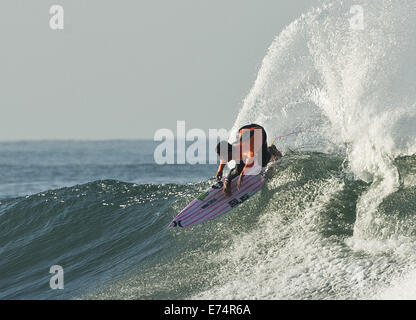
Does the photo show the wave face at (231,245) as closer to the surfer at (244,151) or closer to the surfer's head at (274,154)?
the surfer's head at (274,154)

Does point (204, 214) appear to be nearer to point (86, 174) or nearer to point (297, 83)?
point (297, 83)

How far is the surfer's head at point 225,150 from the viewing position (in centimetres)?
1048

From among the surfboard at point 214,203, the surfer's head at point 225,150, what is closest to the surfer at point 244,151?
the surfer's head at point 225,150

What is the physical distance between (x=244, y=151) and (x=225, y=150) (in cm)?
40

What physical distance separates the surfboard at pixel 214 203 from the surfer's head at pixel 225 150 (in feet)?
1.50

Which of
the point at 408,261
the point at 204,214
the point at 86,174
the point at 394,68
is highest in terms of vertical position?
the point at 86,174

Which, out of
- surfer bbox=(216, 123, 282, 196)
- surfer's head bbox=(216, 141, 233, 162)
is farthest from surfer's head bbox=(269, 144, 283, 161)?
surfer's head bbox=(216, 141, 233, 162)

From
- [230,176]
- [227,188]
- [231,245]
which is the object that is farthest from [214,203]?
[231,245]

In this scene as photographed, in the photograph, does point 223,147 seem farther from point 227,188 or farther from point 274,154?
point 274,154

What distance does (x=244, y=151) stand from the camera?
1071 cm

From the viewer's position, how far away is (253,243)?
8.89 meters
